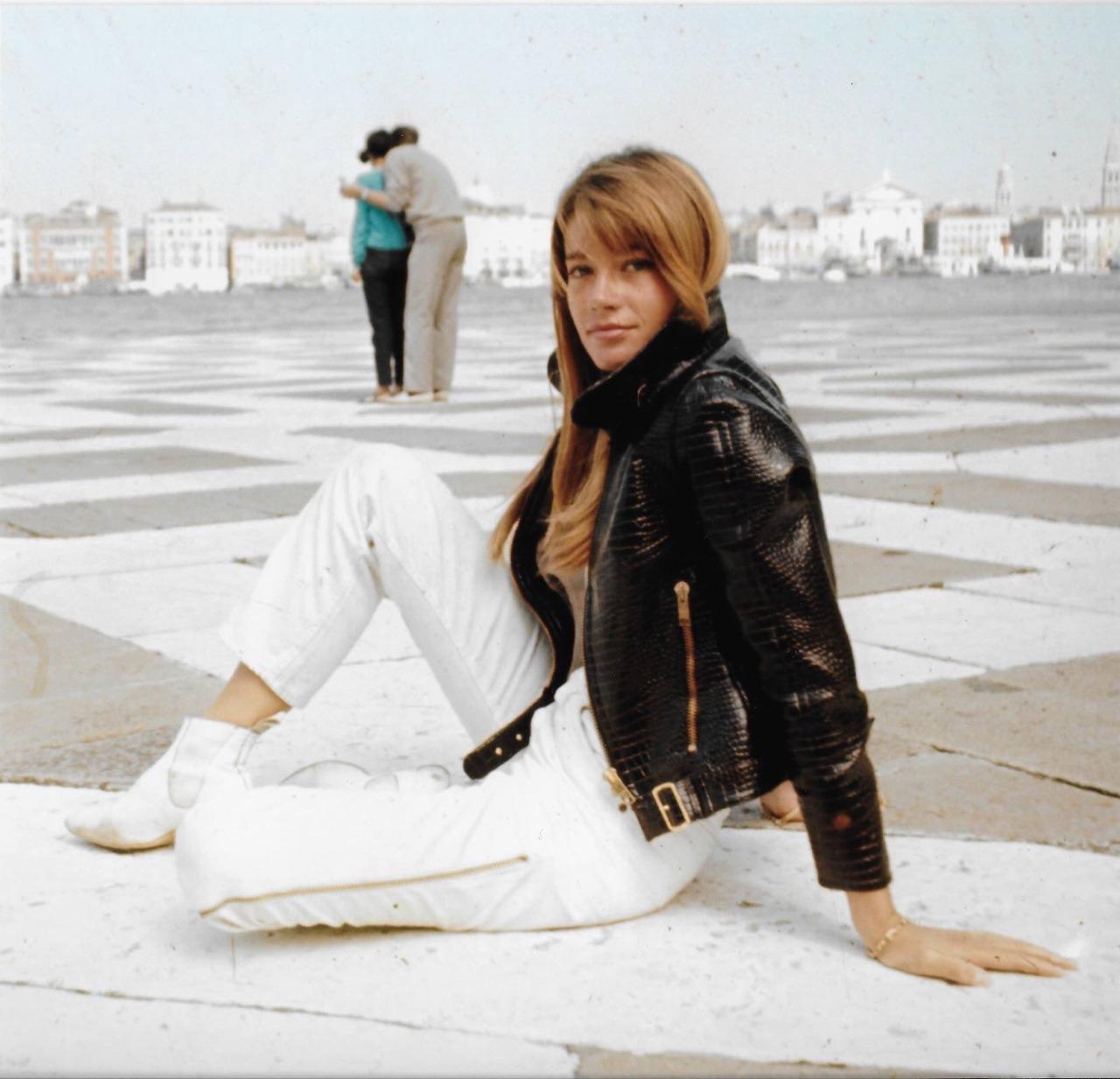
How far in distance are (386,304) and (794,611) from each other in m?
7.90

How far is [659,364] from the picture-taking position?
2.03 meters

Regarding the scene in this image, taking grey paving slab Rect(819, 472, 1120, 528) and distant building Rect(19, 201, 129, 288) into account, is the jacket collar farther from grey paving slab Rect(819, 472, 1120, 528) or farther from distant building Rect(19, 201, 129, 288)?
distant building Rect(19, 201, 129, 288)

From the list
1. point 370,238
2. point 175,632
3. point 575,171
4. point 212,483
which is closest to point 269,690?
point 575,171

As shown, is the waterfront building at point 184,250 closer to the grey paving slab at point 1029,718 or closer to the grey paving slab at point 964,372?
the grey paving slab at point 964,372

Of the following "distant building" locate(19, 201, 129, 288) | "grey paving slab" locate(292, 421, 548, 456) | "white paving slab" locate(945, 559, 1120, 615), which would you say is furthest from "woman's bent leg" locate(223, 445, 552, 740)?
"distant building" locate(19, 201, 129, 288)

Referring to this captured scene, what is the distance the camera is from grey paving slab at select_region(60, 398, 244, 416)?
8781 mm

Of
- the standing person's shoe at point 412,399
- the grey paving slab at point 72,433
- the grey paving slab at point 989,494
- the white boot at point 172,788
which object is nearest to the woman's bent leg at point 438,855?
the white boot at point 172,788

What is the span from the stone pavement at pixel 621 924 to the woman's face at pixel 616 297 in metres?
0.69

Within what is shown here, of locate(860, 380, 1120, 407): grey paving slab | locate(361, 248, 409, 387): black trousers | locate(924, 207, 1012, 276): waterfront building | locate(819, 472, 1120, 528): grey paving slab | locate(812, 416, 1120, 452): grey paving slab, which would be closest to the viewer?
locate(819, 472, 1120, 528): grey paving slab

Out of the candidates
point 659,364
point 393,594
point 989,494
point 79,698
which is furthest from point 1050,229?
point 659,364

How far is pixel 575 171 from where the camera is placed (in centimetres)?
212

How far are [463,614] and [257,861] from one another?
46cm

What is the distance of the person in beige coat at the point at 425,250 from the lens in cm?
930

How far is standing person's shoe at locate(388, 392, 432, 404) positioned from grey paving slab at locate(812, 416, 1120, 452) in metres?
2.90
